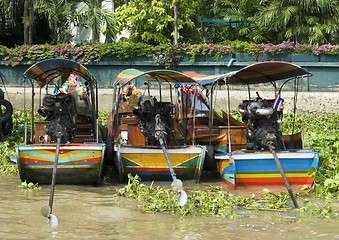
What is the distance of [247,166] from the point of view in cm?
1039

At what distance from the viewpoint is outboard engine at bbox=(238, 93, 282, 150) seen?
410 inches

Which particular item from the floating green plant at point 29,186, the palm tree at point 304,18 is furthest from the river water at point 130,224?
the palm tree at point 304,18

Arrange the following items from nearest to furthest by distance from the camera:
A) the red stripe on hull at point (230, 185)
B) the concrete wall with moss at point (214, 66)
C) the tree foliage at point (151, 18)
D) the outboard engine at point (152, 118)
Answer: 1. the red stripe on hull at point (230, 185)
2. the outboard engine at point (152, 118)
3. the concrete wall with moss at point (214, 66)
4. the tree foliage at point (151, 18)

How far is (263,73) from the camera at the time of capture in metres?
11.9

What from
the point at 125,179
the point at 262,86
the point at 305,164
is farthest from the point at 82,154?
the point at 262,86

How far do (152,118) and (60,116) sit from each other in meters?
1.86

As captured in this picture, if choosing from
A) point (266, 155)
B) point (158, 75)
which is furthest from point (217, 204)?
point (158, 75)

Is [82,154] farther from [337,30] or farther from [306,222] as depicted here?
[337,30]

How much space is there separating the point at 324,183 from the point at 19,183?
19.4 ft

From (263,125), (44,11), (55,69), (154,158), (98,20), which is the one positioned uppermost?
(44,11)

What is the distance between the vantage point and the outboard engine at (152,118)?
11.2 meters

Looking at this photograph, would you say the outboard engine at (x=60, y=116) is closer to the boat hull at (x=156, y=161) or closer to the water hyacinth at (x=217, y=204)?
the boat hull at (x=156, y=161)

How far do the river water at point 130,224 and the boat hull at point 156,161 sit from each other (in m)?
1.52

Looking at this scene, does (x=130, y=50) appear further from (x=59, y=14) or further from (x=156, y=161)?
(x=156, y=161)
